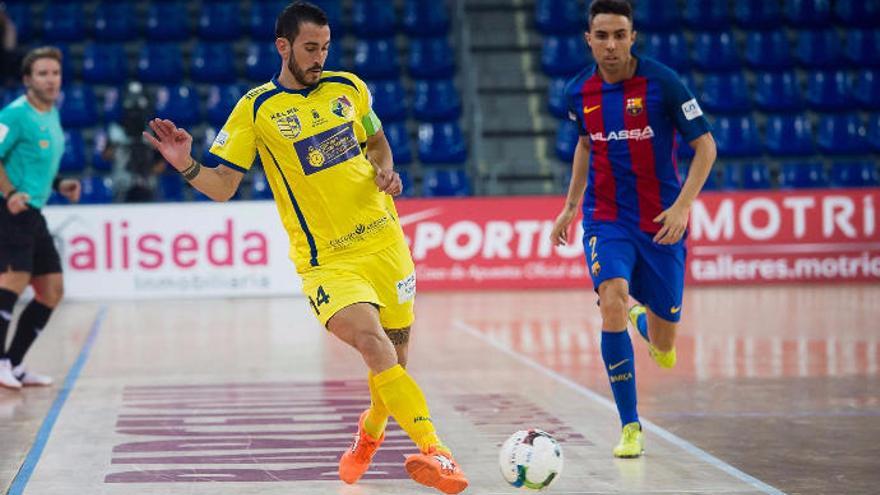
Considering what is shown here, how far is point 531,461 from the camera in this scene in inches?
223

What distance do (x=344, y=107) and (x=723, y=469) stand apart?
2.42 meters

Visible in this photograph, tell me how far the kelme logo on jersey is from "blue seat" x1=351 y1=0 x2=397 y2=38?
15663mm

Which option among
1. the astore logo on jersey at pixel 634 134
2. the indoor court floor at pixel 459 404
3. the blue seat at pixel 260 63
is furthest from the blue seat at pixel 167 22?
the astore logo on jersey at pixel 634 134

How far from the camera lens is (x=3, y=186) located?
9266 mm

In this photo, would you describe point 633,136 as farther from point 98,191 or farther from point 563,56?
point 563,56

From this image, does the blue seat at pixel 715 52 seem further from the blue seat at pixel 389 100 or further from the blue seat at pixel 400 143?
the blue seat at pixel 400 143

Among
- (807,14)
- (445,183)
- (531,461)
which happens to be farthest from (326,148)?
(807,14)

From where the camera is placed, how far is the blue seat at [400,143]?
19.9 meters

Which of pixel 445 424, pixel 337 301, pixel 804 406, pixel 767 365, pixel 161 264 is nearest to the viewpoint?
pixel 337 301

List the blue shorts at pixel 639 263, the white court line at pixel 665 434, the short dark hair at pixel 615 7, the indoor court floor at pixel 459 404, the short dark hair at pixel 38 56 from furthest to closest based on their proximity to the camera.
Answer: the short dark hair at pixel 38 56 → the blue shorts at pixel 639 263 → the short dark hair at pixel 615 7 → the indoor court floor at pixel 459 404 → the white court line at pixel 665 434

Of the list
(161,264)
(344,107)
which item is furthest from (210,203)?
(344,107)

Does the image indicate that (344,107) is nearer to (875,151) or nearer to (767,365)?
(767,365)

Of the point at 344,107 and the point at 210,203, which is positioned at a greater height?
the point at 344,107

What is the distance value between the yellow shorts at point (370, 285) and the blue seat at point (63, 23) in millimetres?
16283
